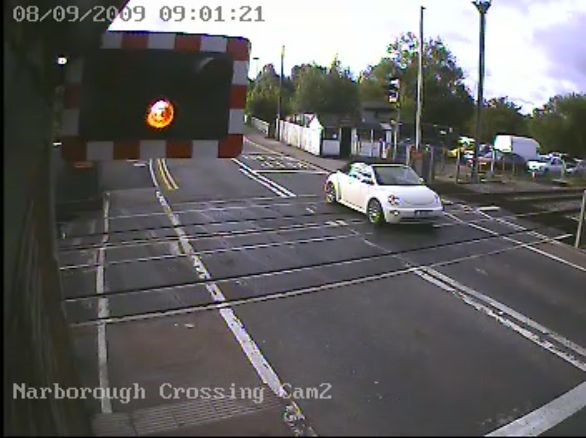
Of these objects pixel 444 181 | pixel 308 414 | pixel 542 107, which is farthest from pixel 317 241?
pixel 542 107

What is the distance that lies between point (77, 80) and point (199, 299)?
5.72m

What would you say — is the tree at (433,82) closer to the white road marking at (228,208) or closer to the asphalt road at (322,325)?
the white road marking at (228,208)

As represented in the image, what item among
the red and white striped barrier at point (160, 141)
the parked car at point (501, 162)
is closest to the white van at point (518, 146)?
the parked car at point (501, 162)

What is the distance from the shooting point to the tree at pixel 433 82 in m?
64.8

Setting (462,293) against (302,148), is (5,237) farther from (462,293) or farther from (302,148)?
(302,148)

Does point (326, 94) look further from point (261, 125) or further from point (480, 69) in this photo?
point (480, 69)

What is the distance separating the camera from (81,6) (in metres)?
3.09

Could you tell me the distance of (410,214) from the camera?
578 inches

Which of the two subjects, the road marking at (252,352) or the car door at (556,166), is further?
the car door at (556,166)

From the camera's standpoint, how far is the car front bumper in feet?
48.1

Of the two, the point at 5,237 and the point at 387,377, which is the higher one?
the point at 5,237

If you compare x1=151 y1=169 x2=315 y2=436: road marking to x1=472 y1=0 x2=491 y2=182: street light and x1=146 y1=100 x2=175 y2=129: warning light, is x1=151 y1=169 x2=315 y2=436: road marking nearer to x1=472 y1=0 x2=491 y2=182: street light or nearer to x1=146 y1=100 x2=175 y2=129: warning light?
x1=146 y1=100 x2=175 y2=129: warning light

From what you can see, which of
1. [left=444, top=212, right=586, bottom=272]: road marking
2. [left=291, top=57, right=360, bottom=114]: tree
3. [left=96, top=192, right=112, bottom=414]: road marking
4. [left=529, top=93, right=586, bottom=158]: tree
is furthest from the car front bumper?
[left=529, top=93, right=586, bottom=158]: tree

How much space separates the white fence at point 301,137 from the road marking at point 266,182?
10.5 meters
